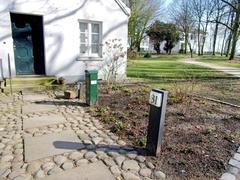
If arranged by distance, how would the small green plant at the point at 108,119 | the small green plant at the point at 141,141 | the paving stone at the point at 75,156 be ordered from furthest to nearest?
1. the small green plant at the point at 108,119
2. the small green plant at the point at 141,141
3. the paving stone at the point at 75,156

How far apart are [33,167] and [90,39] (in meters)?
7.58

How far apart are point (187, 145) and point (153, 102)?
115 centimetres

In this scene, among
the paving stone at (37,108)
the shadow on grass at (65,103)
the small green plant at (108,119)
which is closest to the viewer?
the small green plant at (108,119)

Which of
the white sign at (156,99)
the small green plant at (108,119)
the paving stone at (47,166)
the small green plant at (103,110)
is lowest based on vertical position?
the paving stone at (47,166)

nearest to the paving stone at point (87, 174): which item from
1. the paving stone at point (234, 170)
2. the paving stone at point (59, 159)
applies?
the paving stone at point (59, 159)

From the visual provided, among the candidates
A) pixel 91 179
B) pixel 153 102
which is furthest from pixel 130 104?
pixel 91 179

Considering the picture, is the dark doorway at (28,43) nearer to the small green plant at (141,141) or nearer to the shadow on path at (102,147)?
the shadow on path at (102,147)

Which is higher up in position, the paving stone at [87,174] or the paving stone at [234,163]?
the paving stone at [234,163]

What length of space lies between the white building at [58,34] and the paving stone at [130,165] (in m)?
6.87

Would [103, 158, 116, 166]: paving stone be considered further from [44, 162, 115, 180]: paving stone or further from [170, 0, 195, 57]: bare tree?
[170, 0, 195, 57]: bare tree

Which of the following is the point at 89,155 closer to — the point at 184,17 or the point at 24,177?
the point at 24,177

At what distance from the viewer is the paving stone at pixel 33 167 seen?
3086mm

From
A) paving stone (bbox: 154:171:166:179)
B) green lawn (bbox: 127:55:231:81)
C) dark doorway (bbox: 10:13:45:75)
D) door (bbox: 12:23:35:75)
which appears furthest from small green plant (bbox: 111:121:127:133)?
green lawn (bbox: 127:55:231:81)

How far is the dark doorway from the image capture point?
8.62 metres
